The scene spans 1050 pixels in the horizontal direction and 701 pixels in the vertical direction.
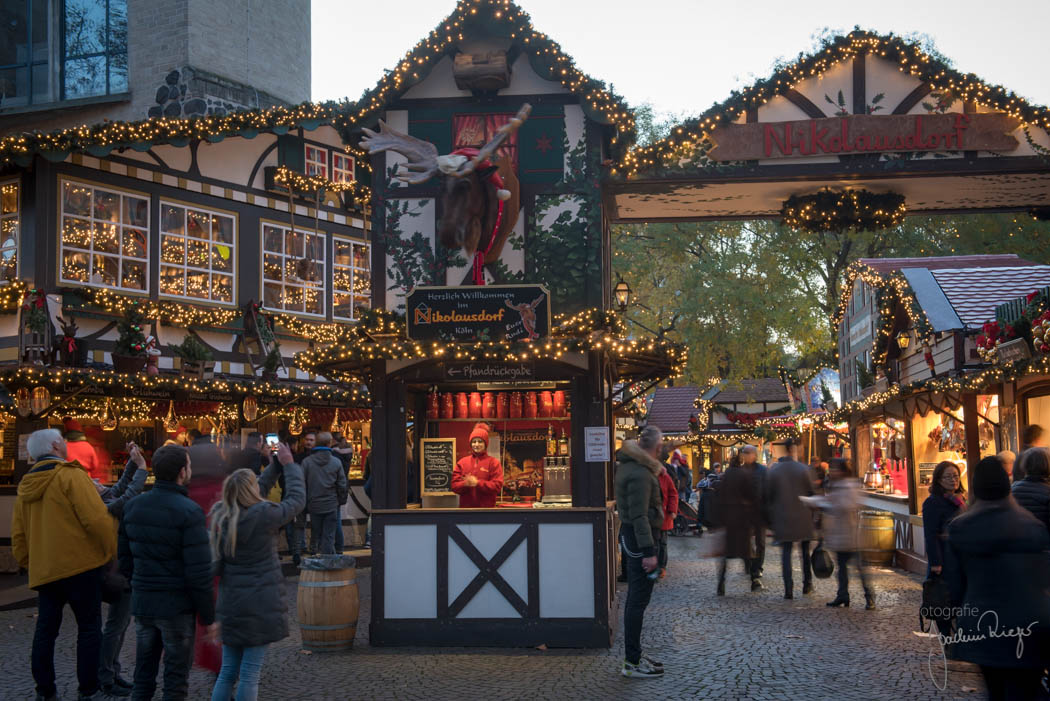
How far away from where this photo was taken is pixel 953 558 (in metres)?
5.44

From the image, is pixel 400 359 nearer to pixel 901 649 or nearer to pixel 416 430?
pixel 416 430

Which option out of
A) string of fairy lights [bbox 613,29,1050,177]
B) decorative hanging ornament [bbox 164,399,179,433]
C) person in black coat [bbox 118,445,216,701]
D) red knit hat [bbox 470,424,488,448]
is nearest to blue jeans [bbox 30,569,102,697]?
person in black coat [bbox 118,445,216,701]

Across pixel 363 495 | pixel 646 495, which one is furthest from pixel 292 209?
pixel 646 495

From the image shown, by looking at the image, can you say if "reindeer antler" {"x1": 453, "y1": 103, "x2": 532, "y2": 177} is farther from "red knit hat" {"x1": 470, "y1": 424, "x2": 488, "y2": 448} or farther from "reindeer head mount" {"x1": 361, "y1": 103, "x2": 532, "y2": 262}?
"red knit hat" {"x1": 470, "y1": 424, "x2": 488, "y2": 448}

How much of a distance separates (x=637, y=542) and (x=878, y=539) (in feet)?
30.9

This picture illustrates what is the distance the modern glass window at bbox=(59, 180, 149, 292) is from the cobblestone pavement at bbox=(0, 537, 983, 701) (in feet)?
20.4

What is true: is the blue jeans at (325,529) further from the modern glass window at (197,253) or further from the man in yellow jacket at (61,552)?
the man in yellow jacket at (61,552)

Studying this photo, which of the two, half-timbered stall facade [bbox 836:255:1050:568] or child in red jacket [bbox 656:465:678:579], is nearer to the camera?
half-timbered stall facade [bbox 836:255:1050:568]

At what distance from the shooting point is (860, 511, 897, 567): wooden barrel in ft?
54.0

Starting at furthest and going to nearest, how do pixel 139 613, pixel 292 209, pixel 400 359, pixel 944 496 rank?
1. pixel 292 209
2. pixel 400 359
3. pixel 944 496
4. pixel 139 613

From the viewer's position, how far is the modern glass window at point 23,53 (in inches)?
938

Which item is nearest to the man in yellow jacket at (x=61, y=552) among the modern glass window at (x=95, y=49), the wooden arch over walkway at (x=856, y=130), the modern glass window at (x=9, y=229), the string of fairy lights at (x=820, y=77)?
the wooden arch over walkway at (x=856, y=130)

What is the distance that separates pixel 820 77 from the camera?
1114 cm

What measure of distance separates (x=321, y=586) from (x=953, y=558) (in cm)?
580
